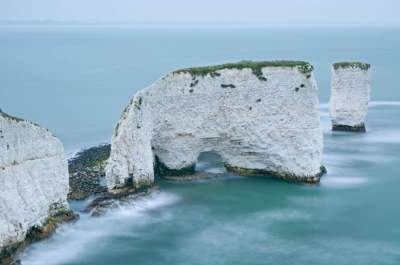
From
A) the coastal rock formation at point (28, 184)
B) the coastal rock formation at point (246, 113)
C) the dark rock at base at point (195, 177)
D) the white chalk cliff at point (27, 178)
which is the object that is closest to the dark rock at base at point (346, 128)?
the coastal rock formation at point (246, 113)

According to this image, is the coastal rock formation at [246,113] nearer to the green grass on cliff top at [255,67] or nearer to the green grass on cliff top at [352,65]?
the green grass on cliff top at [255,67]

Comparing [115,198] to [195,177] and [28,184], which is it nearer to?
[195,177]

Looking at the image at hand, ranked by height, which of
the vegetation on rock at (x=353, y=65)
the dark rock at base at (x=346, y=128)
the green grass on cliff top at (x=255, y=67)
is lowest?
the dark rock at base at (x=346, y=128)

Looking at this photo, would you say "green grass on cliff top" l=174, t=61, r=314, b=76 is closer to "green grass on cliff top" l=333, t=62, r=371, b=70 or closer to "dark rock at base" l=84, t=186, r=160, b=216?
"dark rock at base" l=84, t=186, r=160, b=216

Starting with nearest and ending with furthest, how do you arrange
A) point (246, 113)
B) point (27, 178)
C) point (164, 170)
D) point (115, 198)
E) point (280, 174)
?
1. point (27, 178)
2. point (115, 198)
3. point (246, 113)
4. point (280, 174)
5. point (164, 170)

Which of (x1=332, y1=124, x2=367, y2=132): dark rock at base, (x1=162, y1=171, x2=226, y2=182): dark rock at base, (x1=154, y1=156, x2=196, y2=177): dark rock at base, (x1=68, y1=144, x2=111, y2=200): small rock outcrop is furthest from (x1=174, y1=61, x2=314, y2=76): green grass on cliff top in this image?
(x1=332, y1=124, x2=367, y2=132): dark rock at base

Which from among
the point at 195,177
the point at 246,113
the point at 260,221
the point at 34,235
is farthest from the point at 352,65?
the point at 34,235
